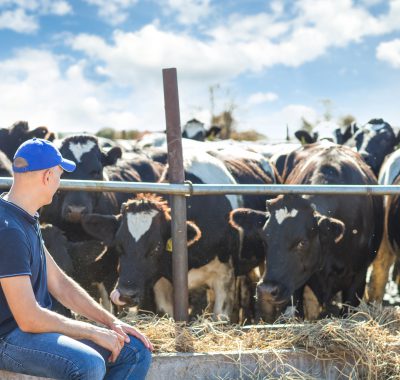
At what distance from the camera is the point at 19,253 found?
2.94 m

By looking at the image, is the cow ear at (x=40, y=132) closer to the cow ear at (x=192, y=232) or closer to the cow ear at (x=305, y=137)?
the cow ear at (x=192, y=232)

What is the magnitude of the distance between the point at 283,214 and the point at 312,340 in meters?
1.32

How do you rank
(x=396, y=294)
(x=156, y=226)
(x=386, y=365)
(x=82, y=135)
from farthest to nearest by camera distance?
(x=396, y=294), (x=82, y=135), (x=156, y=226), (x=386, y=365)

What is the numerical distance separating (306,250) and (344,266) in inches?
41.5

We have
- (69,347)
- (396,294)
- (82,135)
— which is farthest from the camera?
(396,294)

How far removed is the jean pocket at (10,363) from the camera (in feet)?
9.96

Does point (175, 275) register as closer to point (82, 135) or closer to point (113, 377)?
point (113, 377)

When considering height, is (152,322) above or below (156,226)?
below

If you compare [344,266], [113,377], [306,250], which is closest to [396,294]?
[344,266]

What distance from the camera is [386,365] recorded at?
391 cm

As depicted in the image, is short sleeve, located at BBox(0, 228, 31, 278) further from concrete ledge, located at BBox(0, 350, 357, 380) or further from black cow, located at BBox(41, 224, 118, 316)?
black cow, located at BBox(41, 224, 118, 316)

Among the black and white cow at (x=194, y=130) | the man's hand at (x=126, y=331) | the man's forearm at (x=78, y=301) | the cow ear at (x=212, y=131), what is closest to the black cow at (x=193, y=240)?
the man's forearm at (x=78, y=301)

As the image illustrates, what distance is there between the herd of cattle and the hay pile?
2.05ft

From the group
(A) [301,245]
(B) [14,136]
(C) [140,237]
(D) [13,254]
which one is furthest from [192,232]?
(B) [14,136]
